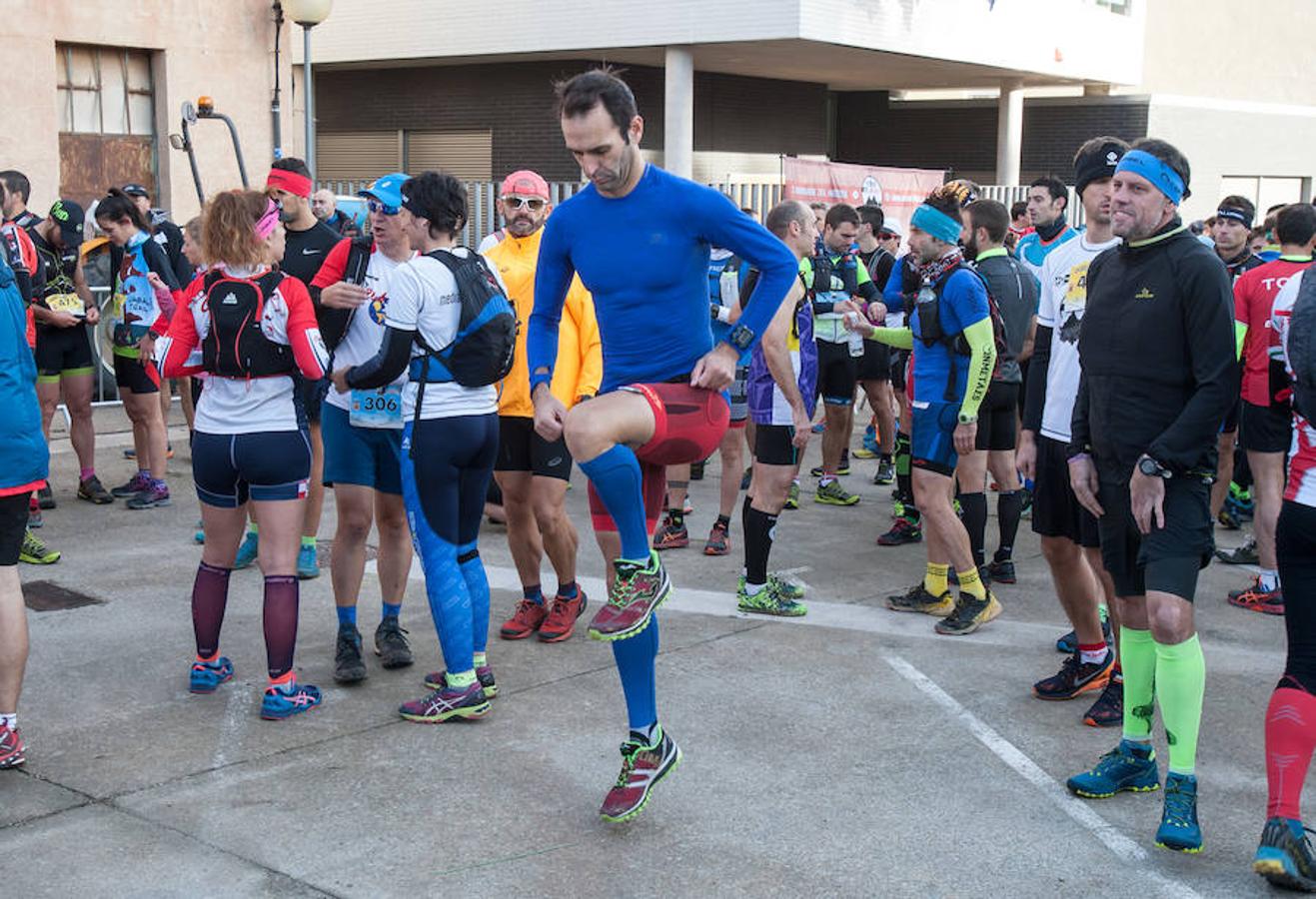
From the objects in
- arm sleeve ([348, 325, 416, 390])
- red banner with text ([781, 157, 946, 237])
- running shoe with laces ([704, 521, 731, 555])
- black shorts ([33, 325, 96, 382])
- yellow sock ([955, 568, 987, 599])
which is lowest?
running shoe with laces ([704, 521, 731, 555])

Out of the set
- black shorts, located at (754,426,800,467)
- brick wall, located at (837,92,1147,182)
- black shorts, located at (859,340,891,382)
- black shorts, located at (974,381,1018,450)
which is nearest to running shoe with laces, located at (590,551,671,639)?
black shorts, located at (754,426,800,467)

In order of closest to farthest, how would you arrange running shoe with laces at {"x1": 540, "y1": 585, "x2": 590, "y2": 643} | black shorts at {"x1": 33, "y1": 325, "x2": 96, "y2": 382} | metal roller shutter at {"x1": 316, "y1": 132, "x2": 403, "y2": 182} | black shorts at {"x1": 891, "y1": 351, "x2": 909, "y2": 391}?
running shoe with laces at {"x1": 540, "y1": 585, "x2": 590, "y2": 643}
black shorts at {"x1": 33, "y1": 325, "x2": 96, "y2": 382}
black shorts at {"x1": 891, "y1": 351, "x2": 909, "y2": 391}
metal roller shutter at {"x1": 316, "y1": 132, "x2": 403, "y2": 182}

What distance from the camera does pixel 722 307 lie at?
9383 mm

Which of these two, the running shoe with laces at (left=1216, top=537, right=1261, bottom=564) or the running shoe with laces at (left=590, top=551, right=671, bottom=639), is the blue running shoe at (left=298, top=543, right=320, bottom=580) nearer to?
the running shoe with laces at (left=590, top=551, right=671, bottom=639)

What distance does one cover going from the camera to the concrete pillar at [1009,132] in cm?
2628

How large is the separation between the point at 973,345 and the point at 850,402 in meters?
3.43

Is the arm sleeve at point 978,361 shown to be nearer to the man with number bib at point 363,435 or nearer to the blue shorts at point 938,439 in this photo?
the blue shorts at point 938,439

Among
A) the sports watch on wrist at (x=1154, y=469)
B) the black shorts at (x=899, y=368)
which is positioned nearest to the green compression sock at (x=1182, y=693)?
the sports watch on wrist at (x=1154, y=469)

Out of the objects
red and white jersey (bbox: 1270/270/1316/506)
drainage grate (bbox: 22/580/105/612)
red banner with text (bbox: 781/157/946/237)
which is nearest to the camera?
red and white jersey (bbox: 1270/270/1316/506)

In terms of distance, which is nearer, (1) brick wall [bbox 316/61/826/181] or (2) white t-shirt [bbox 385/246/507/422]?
(2) white t-shirt [bbox 385/246/507/422]

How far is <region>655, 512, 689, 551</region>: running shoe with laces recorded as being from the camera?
8.70m

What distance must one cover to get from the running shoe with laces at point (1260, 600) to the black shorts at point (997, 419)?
147cm

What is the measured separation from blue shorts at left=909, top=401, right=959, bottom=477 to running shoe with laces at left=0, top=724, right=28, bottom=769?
427 cm

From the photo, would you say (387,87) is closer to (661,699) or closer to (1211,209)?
(1211,209)
